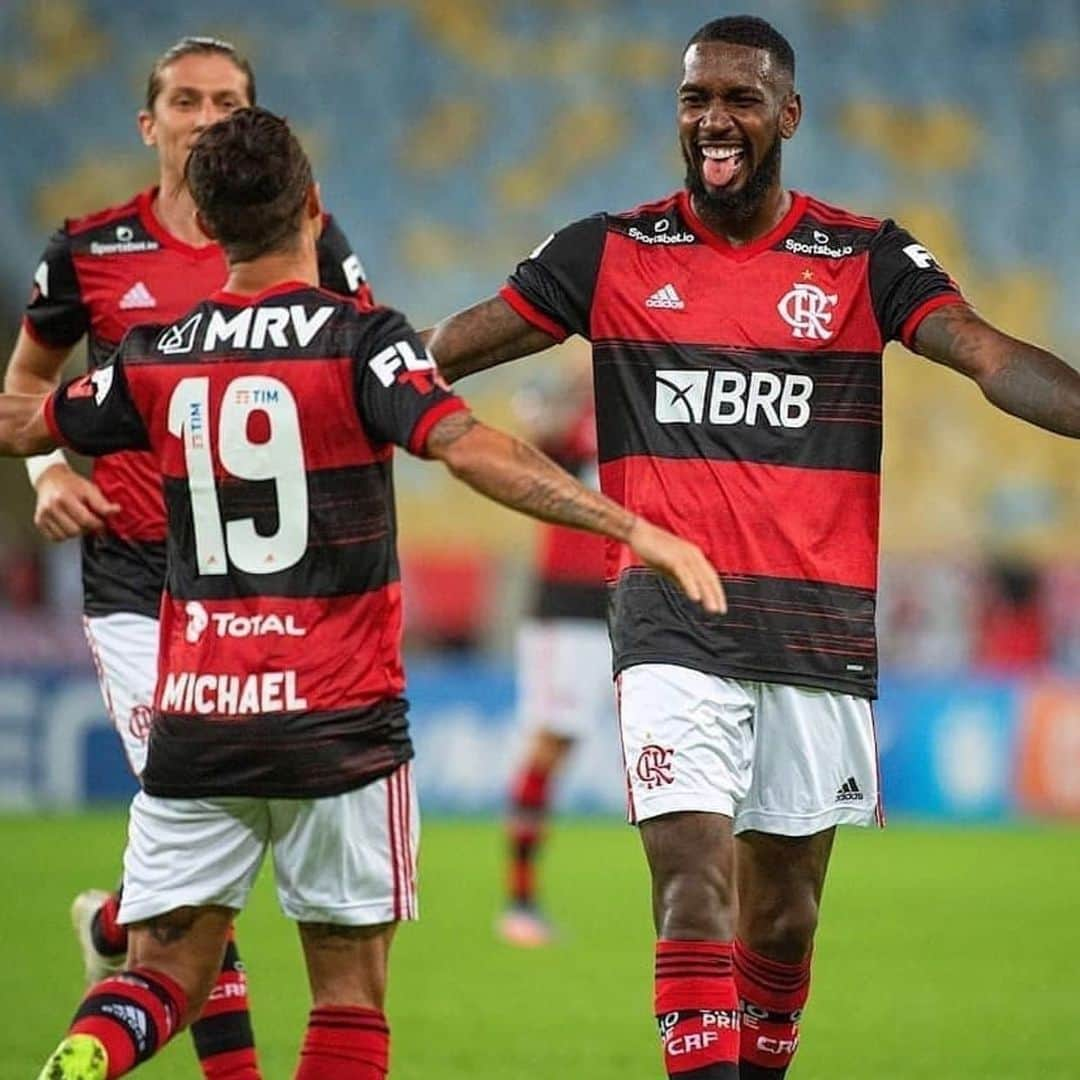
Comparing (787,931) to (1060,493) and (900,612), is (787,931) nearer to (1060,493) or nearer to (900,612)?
(900,612)

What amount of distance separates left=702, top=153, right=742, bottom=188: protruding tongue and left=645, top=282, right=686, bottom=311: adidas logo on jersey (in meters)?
0.25

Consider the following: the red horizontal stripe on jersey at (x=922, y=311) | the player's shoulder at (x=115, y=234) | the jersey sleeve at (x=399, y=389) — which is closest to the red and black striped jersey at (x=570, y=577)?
the player's shoulder at (x=115, y=234)

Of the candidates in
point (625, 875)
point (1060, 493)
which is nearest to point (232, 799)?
point (625, 875)

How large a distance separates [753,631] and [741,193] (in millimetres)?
967

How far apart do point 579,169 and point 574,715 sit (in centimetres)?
1085

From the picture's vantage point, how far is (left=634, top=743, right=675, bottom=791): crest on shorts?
4.86 m

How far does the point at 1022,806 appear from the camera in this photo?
1533 centimetres

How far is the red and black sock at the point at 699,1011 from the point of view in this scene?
4660mm

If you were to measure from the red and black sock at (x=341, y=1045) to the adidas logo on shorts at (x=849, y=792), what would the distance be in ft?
4.17

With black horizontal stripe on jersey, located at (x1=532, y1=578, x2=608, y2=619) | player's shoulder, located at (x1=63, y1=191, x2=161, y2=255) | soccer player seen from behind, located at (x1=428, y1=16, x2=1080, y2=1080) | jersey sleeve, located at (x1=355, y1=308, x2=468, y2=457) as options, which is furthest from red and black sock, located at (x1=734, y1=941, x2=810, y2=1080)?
black horizontal stripe on jersey, located at (x1=532, y1=578, x2=608, y2=619)

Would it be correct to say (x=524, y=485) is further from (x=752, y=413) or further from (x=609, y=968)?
(x=609, y=968)

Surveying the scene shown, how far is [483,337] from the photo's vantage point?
17.1 feet

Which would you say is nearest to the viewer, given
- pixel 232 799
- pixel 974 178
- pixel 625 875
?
pixel 232 799

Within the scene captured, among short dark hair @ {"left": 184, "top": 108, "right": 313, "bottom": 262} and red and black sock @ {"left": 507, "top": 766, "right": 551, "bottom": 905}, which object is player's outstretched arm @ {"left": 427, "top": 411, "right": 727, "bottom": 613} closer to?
short dark hair @ {"left": 184, "top": 108, "right": 313, "bottom": 262}
